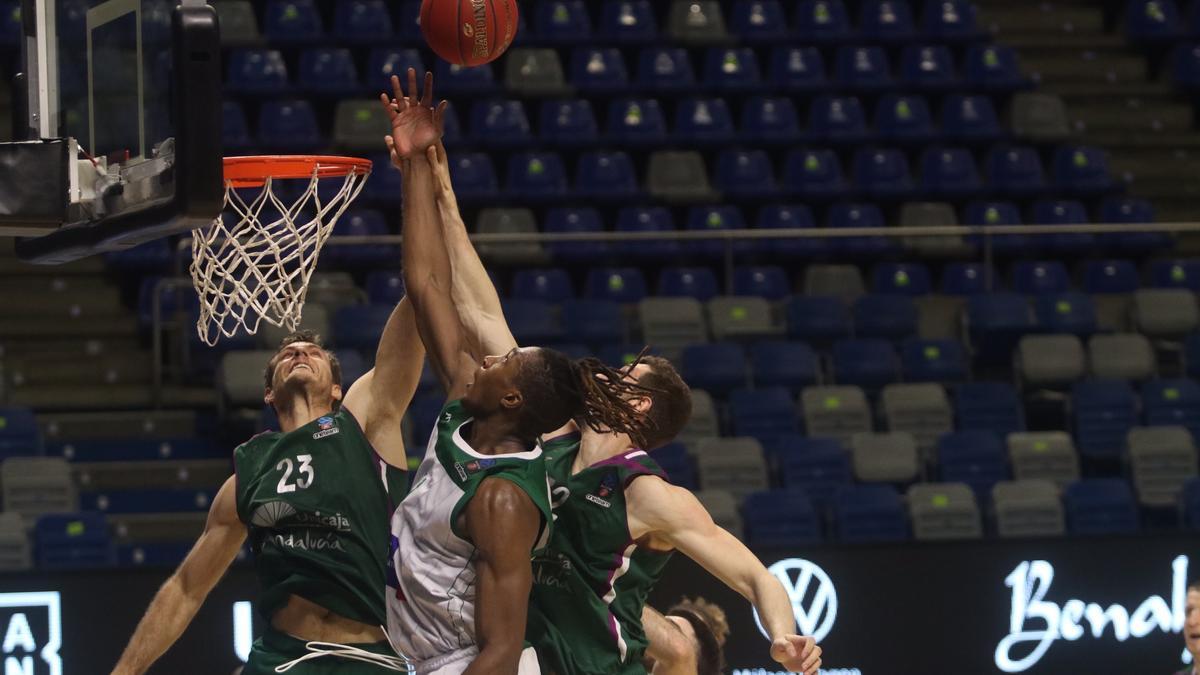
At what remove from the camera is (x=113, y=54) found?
4.43 metres

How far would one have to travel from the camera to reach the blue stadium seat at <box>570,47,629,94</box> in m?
13.6

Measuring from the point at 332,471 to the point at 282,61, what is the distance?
333 inches

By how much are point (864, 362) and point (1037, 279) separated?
6.64 feet

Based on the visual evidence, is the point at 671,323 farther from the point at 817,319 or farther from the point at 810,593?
the point at 810,593

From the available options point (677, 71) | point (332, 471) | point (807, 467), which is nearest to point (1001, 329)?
point (807, 467)

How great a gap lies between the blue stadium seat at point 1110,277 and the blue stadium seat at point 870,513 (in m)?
3.63

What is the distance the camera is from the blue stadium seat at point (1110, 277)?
12727 millimetres

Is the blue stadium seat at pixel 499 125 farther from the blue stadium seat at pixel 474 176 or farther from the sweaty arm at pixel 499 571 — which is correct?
the sweaty arm at pixel 499 571

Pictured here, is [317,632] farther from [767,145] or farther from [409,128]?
[767,145]

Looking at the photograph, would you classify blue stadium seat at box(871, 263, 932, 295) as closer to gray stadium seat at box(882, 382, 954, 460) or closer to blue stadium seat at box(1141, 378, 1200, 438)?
gray stadium seat at box(882, 382, 954, 460)

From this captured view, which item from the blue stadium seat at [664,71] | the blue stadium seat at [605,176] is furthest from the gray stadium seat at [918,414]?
the blue stadium seat at [664,71]

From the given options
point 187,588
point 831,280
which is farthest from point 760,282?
point 187,588

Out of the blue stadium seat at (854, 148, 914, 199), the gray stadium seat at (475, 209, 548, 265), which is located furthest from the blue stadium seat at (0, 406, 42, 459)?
the blue stadium seat at (854, 148, 914, 199)

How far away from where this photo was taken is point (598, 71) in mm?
13609
